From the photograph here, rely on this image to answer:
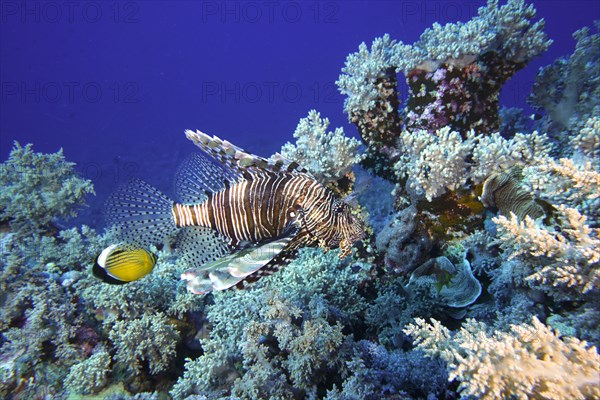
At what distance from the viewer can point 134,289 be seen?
3451 millimetres

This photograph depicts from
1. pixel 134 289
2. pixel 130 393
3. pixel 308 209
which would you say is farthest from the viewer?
pixel 134 289

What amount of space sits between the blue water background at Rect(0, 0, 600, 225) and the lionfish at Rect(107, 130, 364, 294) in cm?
3054

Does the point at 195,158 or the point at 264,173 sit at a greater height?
the point at 195,158

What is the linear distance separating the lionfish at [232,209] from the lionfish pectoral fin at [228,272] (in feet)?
0.92

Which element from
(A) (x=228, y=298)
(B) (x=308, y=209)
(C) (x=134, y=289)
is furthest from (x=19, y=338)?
(B) (x=308, y=209)

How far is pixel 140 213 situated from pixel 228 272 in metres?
1.68

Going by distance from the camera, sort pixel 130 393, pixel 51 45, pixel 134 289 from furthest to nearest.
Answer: pixel 51 45
pixel 134 289
pixel 130 393

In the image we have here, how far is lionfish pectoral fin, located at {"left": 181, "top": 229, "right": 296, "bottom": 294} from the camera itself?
1.83m

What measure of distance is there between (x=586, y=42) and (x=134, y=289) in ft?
21.5

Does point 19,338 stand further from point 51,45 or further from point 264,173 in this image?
point 51,45

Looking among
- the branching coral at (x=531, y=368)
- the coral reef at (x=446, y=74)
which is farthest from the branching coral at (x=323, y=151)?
the branching coral at (x=531, y=368)

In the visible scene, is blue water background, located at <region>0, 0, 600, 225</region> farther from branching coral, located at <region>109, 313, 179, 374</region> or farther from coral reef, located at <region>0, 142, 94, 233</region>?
branching coral, located at <region>109, 313, 179, 374</region>

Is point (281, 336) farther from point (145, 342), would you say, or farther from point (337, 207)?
point (145, 342)

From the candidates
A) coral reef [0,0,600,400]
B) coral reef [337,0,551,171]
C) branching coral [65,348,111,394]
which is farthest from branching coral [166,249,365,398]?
coral reef [337,0,551,171]
